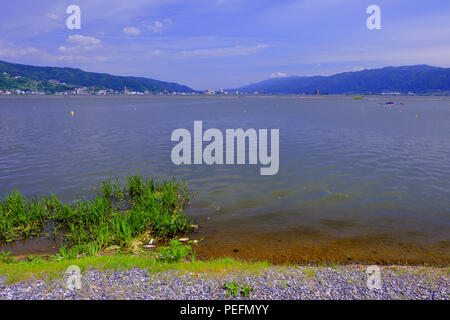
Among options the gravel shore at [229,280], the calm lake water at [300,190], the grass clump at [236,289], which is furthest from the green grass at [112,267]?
the calm lake water at [300,190]

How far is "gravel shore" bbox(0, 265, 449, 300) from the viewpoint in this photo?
8.74 metres

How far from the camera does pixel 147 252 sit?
1304cm

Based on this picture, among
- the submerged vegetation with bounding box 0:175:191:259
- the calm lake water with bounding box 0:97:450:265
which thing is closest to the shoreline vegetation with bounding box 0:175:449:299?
the submerged vegetation with bounding box 0:175:191:259

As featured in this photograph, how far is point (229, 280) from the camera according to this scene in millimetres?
9672

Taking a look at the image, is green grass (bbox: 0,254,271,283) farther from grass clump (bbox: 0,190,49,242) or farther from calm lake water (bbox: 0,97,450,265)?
grass clump (bbox: 0,190,49,242)

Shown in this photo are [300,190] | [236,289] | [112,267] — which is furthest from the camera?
[300,190]

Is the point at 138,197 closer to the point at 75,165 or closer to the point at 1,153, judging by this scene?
the point at 75,165

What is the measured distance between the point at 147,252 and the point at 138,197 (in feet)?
25.4

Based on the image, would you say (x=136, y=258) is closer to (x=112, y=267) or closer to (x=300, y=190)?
(x=112, y=267)

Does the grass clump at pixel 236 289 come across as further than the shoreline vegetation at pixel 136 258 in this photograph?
No

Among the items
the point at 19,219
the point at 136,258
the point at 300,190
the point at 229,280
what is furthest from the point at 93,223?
the point at 300,190

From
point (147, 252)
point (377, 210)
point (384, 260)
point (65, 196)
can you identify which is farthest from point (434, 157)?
point (65, 196)

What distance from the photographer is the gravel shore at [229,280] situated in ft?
28.7

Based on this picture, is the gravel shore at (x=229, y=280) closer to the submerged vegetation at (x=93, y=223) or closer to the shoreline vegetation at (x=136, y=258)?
the shoreline vegetation at (x=136, y=258)
